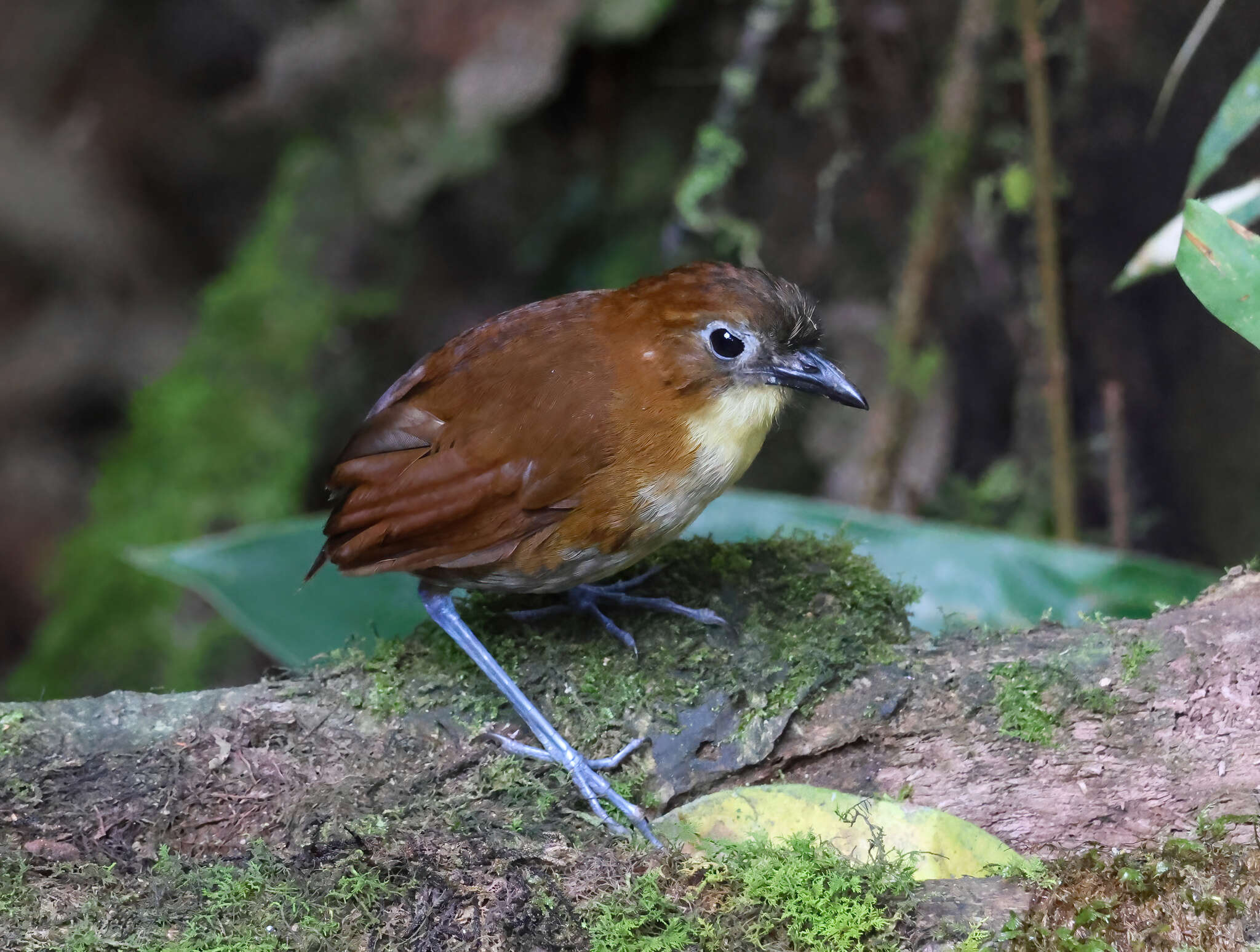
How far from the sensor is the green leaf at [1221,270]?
1678mm

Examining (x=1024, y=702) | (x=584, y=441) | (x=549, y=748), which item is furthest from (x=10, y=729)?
(x=1024, y=702)

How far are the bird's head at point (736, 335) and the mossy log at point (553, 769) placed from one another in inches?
17.9

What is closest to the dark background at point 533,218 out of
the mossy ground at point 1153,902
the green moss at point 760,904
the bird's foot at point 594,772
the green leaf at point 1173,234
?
the green leaf at point 1173,234

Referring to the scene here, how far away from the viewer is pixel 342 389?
421 cm

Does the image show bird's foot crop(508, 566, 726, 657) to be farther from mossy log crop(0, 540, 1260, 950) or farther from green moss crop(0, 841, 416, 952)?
green moss crop(0, 841, 416, 952)

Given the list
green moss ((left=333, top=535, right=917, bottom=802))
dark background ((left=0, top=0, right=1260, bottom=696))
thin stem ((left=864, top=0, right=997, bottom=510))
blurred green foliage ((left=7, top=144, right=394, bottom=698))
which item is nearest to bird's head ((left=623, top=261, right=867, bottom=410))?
green moss ((left=333, top=535, right=917, bottom=802))

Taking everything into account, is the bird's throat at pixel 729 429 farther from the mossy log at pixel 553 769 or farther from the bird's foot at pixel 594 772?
the bird's foot at pixel 594 772

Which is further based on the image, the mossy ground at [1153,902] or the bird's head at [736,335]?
the bird's head at [736,335]

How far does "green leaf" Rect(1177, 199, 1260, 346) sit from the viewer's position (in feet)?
5.50

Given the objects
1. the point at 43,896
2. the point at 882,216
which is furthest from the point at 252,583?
the point at 882,216

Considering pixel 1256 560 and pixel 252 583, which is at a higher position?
pixel 1256 560

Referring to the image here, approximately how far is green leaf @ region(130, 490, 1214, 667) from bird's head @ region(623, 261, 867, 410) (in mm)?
863

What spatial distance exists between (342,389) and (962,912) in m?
3.29

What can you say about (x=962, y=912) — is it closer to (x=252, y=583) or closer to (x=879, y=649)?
(x=879, y=649)
